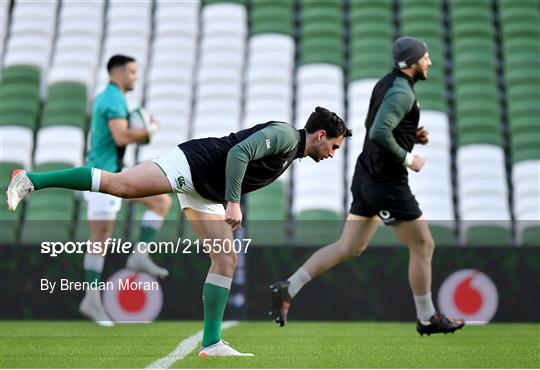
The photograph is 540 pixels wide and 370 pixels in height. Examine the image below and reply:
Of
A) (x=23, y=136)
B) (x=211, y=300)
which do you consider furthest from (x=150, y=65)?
(x=211, y=300)

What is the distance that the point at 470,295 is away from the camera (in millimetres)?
9336

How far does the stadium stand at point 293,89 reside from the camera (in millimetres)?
11539

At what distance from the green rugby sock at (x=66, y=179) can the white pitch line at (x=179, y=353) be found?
0.97 metres

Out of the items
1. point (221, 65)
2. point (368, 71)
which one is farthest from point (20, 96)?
point (368, 71)

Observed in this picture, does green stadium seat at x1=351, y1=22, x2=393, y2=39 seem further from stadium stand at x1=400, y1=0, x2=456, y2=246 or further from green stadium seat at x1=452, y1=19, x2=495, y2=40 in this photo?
green stadium seat at x1=452, y1=19, x2=495, y2=40

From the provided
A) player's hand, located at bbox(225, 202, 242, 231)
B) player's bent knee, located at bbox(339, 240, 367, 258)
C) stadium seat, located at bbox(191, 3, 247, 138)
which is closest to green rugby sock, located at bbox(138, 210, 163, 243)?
player's bent knee, located at bbox(339, 240, 367, 258)

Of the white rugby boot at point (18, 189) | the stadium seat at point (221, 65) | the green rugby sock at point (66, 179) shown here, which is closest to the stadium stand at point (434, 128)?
the stadium seat at point (221, 65)

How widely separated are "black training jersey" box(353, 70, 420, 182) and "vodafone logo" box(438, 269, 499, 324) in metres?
2.71

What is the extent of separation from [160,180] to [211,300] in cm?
66

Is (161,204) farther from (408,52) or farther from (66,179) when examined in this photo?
(66,179)

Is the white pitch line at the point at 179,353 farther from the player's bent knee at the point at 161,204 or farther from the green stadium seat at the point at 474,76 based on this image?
the green stadium seat at the point at 474,76

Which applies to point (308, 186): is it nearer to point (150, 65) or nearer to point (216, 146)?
point (150, 65)

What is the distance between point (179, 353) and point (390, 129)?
185cm

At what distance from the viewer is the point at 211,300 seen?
5500 millimetres
